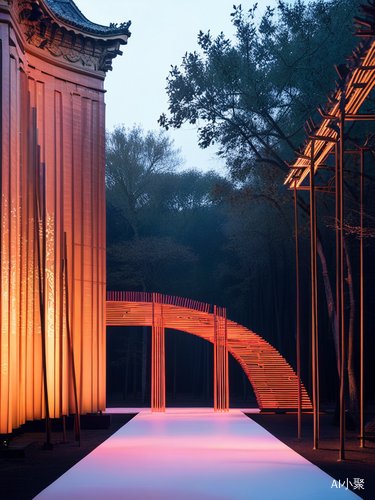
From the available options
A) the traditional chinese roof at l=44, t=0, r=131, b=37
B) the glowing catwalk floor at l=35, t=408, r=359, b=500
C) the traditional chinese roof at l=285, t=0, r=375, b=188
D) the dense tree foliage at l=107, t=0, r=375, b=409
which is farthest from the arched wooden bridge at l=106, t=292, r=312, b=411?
the traditional chinese roof at l=285, t=0, r=375, b=188

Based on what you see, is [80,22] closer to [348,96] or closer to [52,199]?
[52,199]

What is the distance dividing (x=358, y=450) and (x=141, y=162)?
50.5 feet

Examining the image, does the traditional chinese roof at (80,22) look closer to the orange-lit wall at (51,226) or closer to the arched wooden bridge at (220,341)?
the orange-lit wall at (51,226)

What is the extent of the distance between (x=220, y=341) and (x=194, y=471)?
777 centimetres

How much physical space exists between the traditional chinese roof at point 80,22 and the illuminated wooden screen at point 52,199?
0.07ft

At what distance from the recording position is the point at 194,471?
5.63 m

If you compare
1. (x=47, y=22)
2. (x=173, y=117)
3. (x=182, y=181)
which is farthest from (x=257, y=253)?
(x=47, y=22)

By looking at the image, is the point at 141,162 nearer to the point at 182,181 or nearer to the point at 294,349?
the point at 182,181

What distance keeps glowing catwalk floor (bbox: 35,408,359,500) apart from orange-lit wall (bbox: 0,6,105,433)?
4.18 feet

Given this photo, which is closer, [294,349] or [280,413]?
[280,413]

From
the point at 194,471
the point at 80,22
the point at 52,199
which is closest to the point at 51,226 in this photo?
the point at 52,199

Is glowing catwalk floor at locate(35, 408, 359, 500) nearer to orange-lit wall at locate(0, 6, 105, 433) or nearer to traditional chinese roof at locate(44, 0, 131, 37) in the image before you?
orange-lit wall at locate(0, 6, 105, 433)

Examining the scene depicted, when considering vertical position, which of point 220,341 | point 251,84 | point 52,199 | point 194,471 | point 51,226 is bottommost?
point 194,471

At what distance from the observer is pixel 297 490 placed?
4.62 meters
